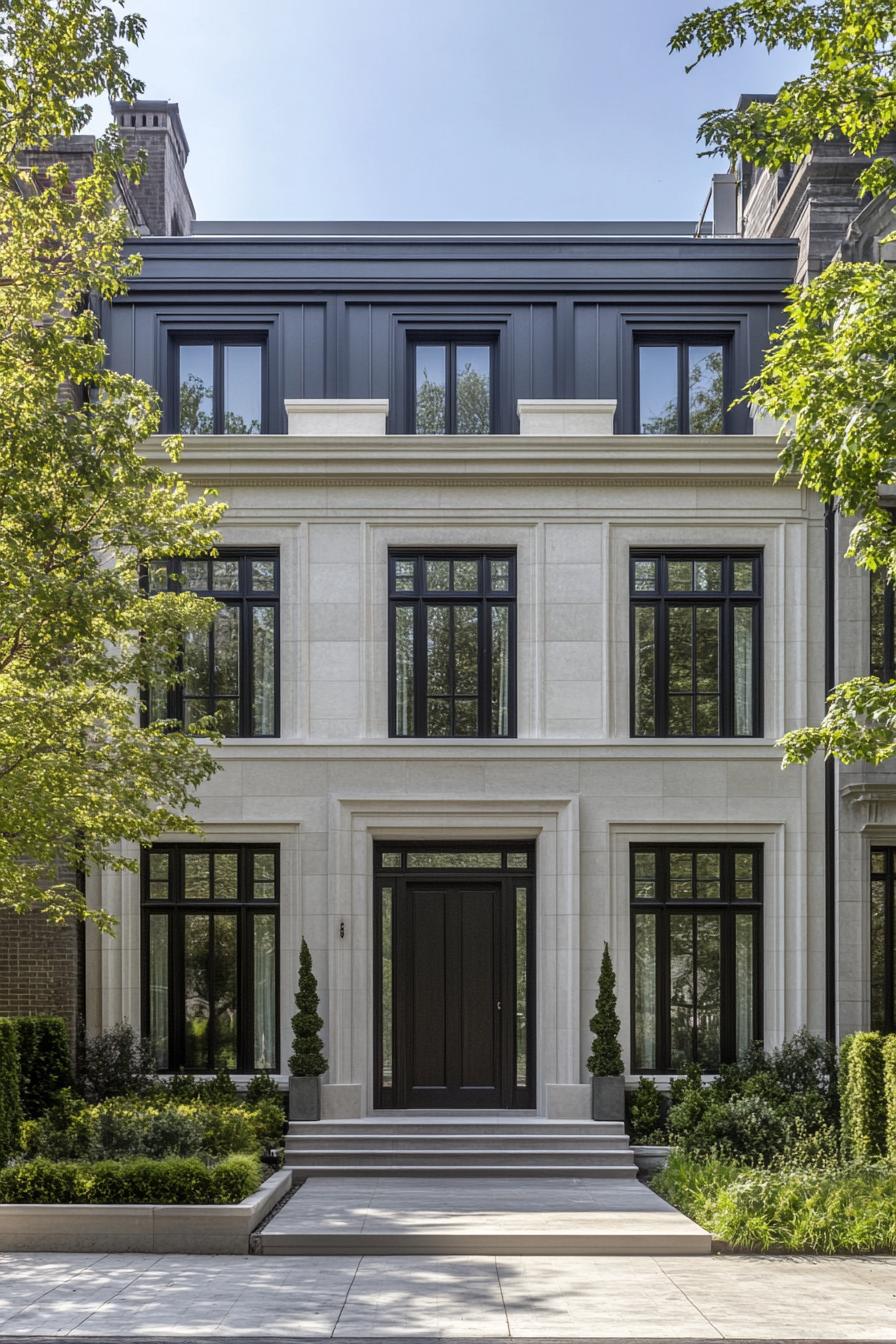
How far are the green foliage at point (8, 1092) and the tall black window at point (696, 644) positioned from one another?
348 inches

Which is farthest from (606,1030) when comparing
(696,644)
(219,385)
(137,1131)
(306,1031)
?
(219,385)

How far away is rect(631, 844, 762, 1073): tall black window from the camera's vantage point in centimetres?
1809

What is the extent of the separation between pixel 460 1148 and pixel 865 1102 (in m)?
4.91

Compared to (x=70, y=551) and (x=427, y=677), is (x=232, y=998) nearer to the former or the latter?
(x=427, y=677)

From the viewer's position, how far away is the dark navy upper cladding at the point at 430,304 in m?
18.9

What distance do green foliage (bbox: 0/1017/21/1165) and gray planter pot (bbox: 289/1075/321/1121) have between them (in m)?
3.71

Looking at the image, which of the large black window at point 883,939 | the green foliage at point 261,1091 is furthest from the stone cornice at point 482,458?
the green foliage at point 261,1091

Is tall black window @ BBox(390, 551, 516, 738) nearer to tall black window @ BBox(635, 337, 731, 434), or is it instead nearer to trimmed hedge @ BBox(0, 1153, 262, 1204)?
tall black window @ BBox(635, 337, 731, 434)

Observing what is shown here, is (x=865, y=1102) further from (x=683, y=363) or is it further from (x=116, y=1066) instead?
(x=683, y=363)

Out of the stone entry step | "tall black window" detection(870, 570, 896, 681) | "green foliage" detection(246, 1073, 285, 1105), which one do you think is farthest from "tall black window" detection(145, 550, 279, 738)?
"tall black window" detection(870, 570, 896, 681)

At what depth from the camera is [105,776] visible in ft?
47.9

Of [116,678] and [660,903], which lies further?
[660,903]

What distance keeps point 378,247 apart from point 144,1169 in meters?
12.5

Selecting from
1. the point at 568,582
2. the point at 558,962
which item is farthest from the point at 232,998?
the point at 568,582
